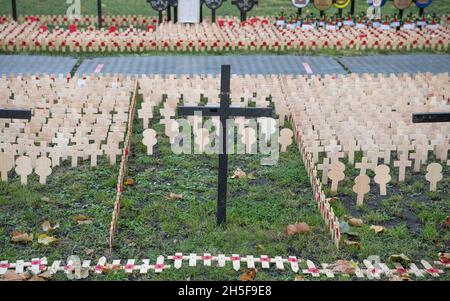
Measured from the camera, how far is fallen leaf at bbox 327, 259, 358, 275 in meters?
6.68

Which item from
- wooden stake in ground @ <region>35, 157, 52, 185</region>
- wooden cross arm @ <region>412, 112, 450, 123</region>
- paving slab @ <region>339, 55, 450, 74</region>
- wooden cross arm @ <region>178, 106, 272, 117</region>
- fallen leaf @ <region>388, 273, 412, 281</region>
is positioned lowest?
fallen leaf @ <region>388, 273, 412, 281</region>

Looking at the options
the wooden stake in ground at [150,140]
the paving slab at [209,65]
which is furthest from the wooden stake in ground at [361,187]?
the paving slab at [209,65]

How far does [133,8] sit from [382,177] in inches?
765

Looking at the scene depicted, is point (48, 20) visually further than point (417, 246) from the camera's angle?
Yes

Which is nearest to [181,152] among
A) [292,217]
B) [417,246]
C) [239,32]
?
[292,217]

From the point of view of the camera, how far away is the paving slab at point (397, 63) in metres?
16.2

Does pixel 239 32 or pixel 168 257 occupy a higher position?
pixel 239 32

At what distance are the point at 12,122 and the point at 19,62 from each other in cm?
649

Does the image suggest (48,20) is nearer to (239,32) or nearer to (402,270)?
(239,32)

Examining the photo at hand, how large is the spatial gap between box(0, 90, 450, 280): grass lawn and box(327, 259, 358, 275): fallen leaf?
149 mm

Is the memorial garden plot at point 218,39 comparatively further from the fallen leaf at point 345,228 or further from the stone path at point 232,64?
the fallen leaf at point 345,228

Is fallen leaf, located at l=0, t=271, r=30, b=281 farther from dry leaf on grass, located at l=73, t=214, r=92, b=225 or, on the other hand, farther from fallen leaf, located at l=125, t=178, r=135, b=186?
fallen leaf, located at l=125, t=178, r=135, b=186

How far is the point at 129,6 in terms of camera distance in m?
26.2

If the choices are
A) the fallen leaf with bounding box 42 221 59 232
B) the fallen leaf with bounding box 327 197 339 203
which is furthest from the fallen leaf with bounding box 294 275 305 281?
the fallen leaf with bounding box 42 221 59 232
